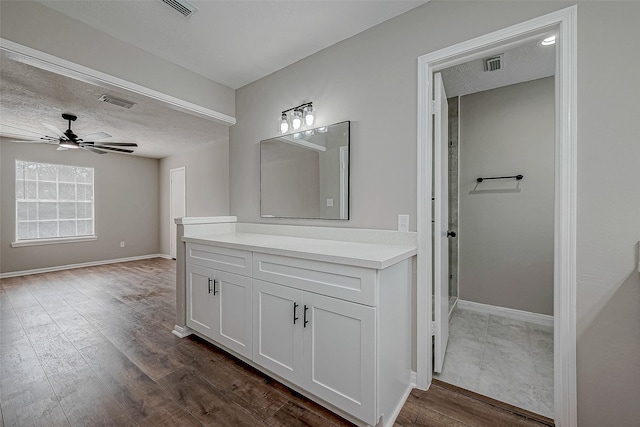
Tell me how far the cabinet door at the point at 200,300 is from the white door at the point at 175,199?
4227mm

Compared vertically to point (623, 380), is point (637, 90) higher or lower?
higher

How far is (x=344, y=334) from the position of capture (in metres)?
1.44

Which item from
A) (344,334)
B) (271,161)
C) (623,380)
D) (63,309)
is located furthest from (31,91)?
(623,380)

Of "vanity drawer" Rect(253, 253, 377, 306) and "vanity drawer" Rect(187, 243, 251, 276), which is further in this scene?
"vanity drawer" Rect(187, 243, 251, 276)

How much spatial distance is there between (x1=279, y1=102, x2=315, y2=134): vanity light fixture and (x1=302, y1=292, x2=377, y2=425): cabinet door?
157cm

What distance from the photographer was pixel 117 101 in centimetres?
315

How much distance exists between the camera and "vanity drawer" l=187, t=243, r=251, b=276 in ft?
6.40

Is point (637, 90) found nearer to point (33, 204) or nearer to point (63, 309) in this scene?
point (63, 309)

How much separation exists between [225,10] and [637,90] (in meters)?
2.41

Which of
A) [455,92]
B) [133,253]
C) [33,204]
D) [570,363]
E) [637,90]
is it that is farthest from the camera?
[133,253]

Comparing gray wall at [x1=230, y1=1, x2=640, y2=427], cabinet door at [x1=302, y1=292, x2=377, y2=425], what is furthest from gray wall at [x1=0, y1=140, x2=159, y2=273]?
cabinet door at [x1=302, y1=292, x2=377, y2=425]

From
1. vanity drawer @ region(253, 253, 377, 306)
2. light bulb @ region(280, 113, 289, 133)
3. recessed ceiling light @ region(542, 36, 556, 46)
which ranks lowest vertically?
vanity drawer @ region(253, 253, 377, 306)

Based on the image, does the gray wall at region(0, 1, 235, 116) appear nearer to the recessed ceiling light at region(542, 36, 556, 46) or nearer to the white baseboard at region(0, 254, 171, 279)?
the recessed ceiling light at region(542, 36, 556, 46)

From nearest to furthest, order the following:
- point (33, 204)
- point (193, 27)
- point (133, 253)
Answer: point (193, 27) < point (33, 204) < point (133, 253)
